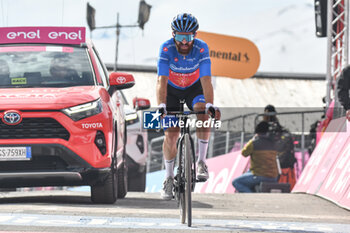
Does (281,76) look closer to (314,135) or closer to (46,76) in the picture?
(314,135)

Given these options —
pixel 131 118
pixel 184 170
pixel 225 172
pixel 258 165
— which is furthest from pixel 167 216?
pixel 225 172

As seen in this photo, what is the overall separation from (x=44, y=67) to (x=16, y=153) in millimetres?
1294

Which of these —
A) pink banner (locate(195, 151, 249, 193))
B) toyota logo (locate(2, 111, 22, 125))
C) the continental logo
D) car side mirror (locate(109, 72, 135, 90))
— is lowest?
pink banner (locate(195, 151, 249, 193))

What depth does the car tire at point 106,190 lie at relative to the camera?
9141 millimetres

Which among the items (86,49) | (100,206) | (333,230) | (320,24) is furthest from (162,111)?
(320,24)

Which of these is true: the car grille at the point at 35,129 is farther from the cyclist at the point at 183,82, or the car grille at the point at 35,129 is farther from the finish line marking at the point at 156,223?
the cyclist at the point at 183,82

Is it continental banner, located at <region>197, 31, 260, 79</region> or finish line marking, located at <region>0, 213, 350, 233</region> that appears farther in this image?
continental banner, located at <region>197, 31, 260, 79</region>

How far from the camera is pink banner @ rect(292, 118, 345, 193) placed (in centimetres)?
1172

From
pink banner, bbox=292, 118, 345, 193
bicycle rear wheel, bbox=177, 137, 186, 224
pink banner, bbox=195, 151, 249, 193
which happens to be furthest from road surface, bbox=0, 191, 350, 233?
pink banner, bbox=195, 151, 249, 193

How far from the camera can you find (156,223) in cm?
704

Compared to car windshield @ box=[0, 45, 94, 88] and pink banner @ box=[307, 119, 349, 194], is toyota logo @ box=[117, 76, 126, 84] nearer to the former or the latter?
car windshield @ box=[0, 45, 94, 88]

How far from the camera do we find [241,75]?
2073 centimetres

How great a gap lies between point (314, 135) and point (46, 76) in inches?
353

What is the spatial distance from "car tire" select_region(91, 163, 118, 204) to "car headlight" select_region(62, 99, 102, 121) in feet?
2.45
